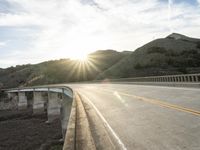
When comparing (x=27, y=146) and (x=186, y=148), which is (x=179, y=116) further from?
(x=27, y=146)

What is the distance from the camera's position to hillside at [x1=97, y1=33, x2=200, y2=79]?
7847 centimetres

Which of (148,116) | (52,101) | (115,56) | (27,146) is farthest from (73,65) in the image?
(148,116)

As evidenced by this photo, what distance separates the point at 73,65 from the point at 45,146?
150144mm

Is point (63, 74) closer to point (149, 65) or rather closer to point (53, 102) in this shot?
point (149, 65)

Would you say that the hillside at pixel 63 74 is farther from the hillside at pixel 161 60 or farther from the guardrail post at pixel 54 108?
the guardrail post at pixel 54 108

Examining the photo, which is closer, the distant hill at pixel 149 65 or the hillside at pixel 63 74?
the distant hill at pixel 149 65

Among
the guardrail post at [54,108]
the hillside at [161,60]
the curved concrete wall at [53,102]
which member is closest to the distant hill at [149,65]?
the hillside at [161,60]

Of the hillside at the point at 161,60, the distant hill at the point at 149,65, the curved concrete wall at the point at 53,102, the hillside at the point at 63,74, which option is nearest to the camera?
the curved concrete wall at the point at 53,102

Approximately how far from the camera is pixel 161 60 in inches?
Result: 3494

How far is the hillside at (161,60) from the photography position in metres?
78.5

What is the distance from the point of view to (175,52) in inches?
3841

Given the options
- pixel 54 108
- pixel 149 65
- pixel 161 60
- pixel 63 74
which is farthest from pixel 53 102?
pixel 63 74

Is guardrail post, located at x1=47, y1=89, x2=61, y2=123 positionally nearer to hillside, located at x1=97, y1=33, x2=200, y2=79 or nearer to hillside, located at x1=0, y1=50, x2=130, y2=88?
hillside, located at x1=97, y1=33, x2=200, y2=79

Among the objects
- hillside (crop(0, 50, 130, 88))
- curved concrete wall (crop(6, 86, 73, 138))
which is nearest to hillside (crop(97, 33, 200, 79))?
curved concrete wall (crop(6, 86, 73, 138))
